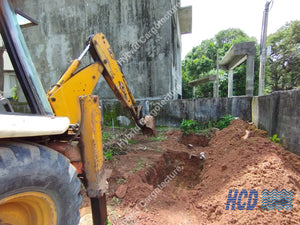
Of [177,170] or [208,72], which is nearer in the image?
[177,170]

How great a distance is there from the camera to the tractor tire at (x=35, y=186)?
2.80ft

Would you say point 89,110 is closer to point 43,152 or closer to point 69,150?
point 69,150

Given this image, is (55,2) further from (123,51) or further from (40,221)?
(40,221)

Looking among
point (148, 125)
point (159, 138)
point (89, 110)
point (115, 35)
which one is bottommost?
point (159, 138)

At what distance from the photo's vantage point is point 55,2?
802 cm

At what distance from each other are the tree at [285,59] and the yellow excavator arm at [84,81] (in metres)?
21.1

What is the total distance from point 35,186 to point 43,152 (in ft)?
0.67

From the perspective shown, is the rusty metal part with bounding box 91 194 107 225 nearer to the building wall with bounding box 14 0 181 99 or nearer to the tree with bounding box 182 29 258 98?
the building wall with bounding box 14 0 181 99

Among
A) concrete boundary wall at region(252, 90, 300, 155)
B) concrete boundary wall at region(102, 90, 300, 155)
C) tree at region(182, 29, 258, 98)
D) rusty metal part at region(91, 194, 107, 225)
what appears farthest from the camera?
tree at region(182, 29, 258, 98)

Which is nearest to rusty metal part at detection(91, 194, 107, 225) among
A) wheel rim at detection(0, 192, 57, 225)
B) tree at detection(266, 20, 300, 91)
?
wheel rim at detection(0, 192, 57, 225)

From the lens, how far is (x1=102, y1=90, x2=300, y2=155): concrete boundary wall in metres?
3.02

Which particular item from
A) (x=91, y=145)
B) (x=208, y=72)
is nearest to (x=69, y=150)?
(x=91, y=145)

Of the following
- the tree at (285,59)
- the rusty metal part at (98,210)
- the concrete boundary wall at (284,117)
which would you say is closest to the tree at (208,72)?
the tree at (285,59)

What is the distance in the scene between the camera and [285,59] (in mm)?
17281
